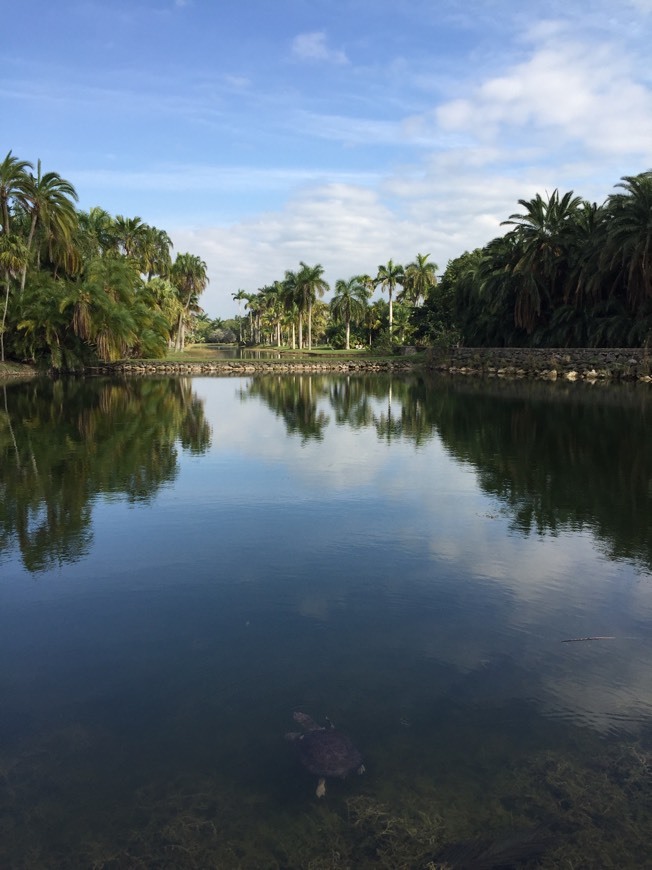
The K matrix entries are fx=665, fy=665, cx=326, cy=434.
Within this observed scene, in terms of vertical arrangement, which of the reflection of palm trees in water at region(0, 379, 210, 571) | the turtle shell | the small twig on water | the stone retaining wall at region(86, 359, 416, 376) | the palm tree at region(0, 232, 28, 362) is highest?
the palm tree at region(0, 232, 28, 362)

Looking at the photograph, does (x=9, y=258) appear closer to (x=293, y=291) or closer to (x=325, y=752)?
(x=293, y=291)

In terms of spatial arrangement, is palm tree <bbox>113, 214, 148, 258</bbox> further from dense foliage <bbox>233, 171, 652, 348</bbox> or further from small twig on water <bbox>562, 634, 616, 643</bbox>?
small twig on water <bbox>562, 634, 616, 643</bbox>

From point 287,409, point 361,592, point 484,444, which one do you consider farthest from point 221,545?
point 287,409

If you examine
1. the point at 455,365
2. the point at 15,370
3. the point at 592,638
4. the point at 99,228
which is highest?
the point at 99,228

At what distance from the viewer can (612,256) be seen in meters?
50.5

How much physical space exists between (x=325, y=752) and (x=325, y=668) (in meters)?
1.31

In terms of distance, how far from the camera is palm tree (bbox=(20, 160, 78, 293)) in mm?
53906

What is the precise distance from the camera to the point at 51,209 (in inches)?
2146

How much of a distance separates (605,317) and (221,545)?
52288 mm

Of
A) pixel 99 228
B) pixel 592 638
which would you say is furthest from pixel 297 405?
pixel 99 228

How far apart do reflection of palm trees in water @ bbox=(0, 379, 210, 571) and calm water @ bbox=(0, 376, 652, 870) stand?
0.13m

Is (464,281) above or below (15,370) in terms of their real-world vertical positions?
above

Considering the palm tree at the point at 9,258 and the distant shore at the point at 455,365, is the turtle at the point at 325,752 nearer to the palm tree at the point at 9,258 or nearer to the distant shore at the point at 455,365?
the distant shore at the point at 455,365

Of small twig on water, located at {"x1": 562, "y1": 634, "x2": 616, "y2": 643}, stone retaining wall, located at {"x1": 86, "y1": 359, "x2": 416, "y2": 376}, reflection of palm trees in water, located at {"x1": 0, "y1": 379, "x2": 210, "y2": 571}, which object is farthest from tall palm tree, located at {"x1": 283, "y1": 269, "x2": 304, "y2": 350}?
small twig on water, located at {"x1": 562, "y1": 634, "x2": 616, "y2": 643}
